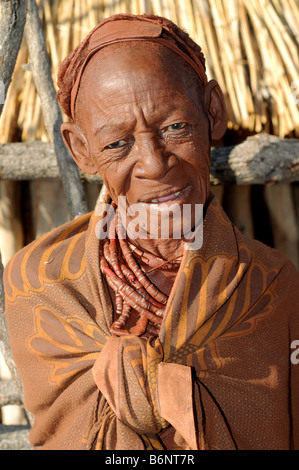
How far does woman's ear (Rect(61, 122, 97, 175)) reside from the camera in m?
1.46

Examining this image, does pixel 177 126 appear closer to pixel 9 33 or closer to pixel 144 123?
pixel 144 123

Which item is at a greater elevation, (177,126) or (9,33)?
(9,33)

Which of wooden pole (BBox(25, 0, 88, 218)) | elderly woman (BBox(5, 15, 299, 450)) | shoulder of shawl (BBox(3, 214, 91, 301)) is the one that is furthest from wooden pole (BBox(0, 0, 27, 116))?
shoulder of shawl (BBox(3, 214, 91, 301))

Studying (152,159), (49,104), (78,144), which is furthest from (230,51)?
(152,159)

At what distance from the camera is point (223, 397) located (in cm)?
138

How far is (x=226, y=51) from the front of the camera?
87.7 inches

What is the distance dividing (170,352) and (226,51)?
132 centimetres

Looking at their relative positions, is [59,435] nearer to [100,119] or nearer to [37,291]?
[37,291]

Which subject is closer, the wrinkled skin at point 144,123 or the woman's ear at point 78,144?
the wrinkled skin at point 144,123

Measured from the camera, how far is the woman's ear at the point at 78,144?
1457mm

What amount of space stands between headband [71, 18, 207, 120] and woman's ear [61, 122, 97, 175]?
87 mm

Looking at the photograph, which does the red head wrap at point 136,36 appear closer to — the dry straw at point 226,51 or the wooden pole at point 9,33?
A: the wooden pole at point 9,33

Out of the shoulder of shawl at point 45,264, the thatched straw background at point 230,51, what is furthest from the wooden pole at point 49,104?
the shoulder of shawl at point 45,264

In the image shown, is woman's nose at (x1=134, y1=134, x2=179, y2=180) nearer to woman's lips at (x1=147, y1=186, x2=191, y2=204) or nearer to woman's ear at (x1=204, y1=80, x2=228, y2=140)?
woman's lips at (x1=147, y1=186, x2=191, y2=204)
